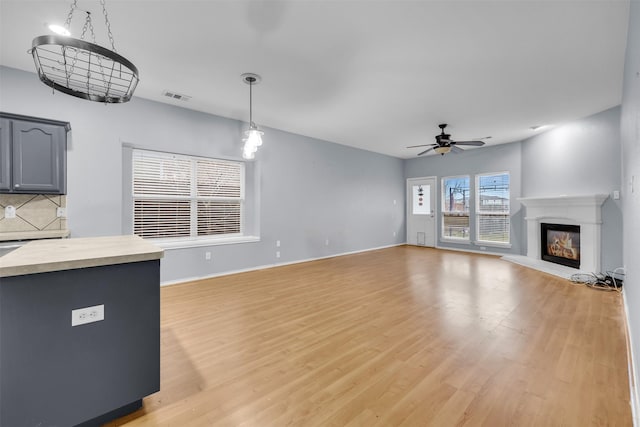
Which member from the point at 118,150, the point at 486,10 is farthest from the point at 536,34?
the point at 118,150

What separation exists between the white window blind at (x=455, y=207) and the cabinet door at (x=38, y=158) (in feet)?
26.7

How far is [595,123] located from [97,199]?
7759 millimetres

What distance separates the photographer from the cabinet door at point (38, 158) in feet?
9.84

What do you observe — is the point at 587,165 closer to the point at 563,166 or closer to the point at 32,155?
the point at 563,166

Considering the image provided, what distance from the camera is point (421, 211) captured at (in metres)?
8.75

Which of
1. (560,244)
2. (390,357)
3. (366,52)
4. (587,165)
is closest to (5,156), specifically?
(366,52)

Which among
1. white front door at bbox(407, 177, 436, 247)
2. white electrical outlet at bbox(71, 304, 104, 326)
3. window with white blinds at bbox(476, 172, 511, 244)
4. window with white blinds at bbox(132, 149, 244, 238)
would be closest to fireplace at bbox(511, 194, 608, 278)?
window with white blinds at bbox(476, 172, 511, 244)

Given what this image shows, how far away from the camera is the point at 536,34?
2609 mm

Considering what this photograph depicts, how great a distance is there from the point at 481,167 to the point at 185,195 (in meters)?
6.96

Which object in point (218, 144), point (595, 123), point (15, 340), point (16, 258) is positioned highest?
point (595, 123)

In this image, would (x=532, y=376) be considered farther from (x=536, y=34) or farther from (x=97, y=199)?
(x=97, y=199)

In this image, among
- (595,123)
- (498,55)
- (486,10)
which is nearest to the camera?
(486,10)

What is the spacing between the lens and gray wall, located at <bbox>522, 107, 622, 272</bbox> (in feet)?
14.7

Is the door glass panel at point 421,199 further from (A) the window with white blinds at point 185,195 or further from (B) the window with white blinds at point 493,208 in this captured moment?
(A) the window with white blinds at point 185,195
